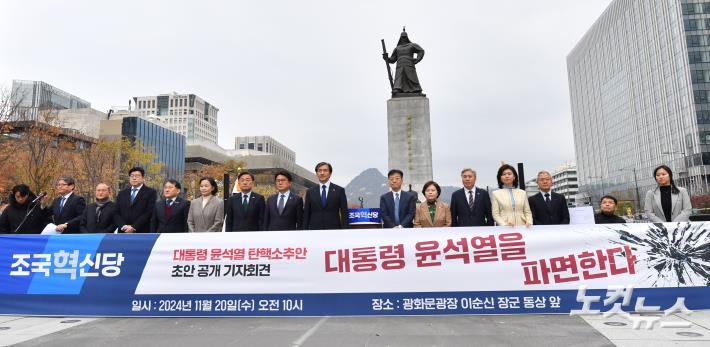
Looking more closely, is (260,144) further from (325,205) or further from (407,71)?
(325,205)

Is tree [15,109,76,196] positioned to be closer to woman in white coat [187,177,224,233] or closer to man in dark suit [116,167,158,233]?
man in dark suit [116,167,158,233]

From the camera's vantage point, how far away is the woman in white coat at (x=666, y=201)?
6074mm

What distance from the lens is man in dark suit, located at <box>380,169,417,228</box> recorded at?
6538mm

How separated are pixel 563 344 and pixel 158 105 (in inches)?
6062

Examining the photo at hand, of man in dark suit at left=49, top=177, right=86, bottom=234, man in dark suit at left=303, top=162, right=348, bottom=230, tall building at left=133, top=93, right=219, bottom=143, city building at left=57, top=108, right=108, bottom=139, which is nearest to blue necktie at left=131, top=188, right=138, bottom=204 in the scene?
man in dark suit at left=49, top=177, right=86, bottom=234

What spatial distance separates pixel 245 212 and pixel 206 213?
24.9 inches

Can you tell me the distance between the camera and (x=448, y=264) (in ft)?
17.6

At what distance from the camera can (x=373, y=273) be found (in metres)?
5.38

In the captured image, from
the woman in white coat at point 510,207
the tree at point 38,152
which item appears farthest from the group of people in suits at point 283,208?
the tree at point 38,152

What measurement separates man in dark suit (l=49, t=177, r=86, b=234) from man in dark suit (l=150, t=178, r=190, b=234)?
1245 mm

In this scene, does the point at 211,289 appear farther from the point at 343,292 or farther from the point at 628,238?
the point at 628,238

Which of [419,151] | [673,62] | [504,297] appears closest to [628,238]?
[504,297]

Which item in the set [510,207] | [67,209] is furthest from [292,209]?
[67,209]

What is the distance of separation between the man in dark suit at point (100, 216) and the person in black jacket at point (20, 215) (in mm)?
836
